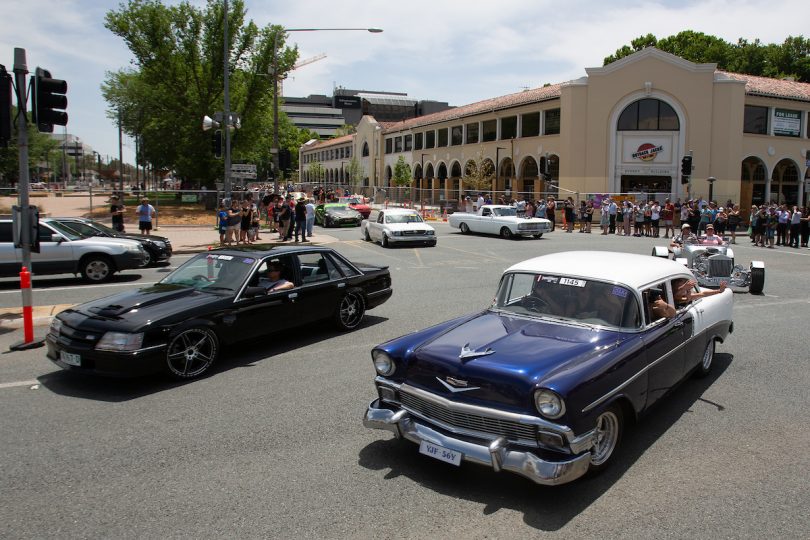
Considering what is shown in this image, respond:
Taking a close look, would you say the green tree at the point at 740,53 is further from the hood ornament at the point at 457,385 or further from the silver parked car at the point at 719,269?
the hood ornament at the point at 457,385

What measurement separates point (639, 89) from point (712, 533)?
130 ft

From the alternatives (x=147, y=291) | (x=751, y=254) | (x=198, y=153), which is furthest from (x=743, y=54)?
(x=147, y=291)

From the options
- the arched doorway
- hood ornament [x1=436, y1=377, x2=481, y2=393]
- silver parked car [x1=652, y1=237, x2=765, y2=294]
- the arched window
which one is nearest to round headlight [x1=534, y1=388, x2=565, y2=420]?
hood ornament [x1=436, y1=377, x2=481, y2=393]

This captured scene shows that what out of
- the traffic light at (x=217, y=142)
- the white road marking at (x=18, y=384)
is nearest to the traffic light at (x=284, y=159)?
the traffic light at (x=217, y=142)

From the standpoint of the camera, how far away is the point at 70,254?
14.3 metres

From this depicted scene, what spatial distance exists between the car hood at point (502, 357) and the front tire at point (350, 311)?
398 cm

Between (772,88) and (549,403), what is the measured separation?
4522 cm

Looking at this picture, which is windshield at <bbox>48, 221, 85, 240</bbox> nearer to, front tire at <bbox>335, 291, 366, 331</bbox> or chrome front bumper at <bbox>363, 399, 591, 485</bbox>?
front tire at <bbox>335, 291, 366, 331</bbox>

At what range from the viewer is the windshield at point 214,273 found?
7.93m

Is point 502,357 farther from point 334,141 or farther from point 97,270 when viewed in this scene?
point 334,141

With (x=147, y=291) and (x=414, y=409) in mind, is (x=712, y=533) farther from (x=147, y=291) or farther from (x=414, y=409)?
(x=147, y=291)

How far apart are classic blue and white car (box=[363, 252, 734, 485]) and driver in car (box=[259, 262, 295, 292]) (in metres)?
3.30

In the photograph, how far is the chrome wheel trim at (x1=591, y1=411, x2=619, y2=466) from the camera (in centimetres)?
466

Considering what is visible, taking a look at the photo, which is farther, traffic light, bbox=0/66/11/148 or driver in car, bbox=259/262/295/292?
traffic light, bbox=0/66/11/148
